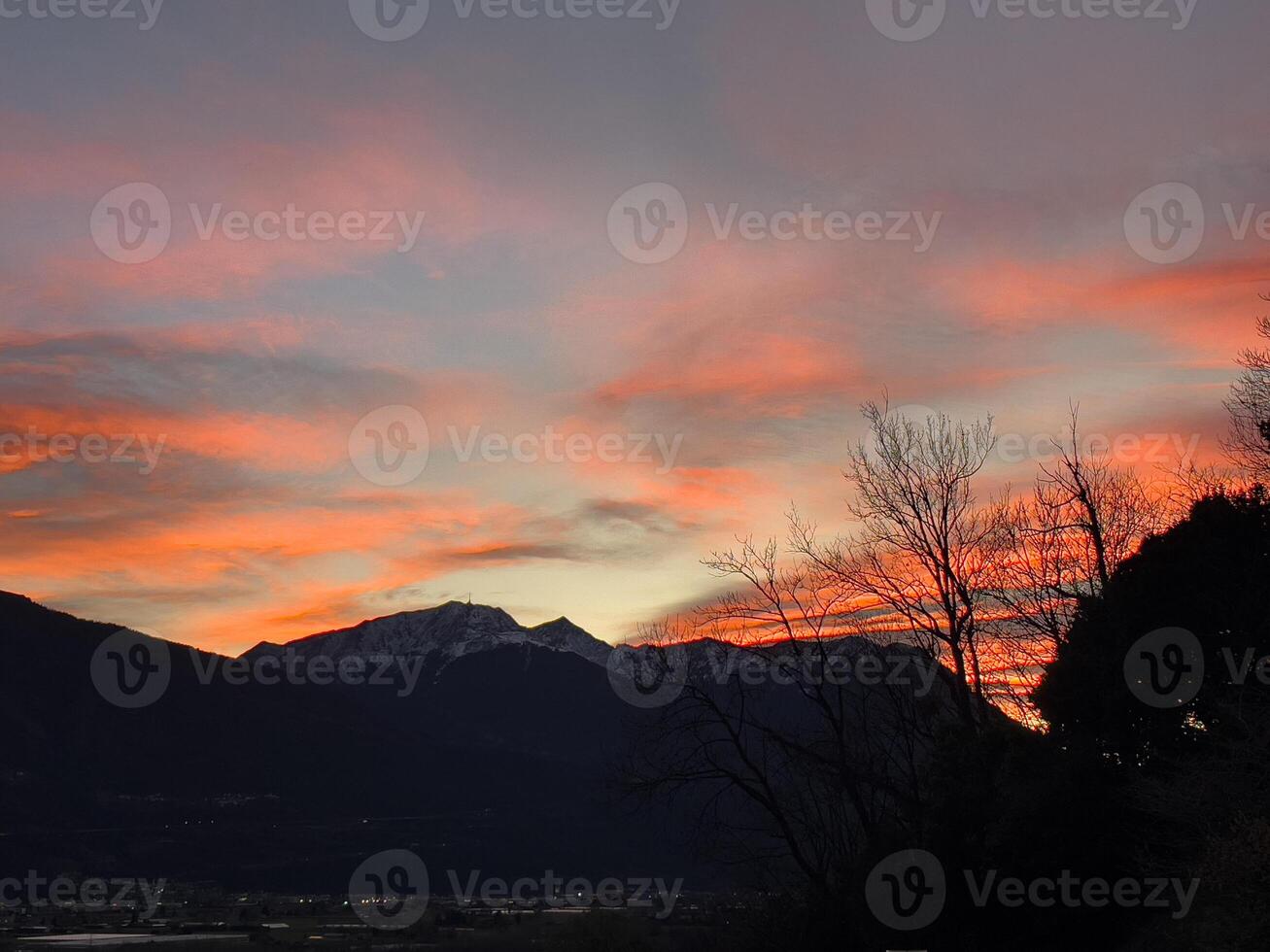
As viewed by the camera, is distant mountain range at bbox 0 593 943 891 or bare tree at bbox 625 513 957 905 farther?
distant mountain range at bbox 0 593 943 891

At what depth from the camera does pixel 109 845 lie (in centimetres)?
14138

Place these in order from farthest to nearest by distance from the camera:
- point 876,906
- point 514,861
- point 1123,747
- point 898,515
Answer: point 514,861 < point 898,515 < point 876,906 < point 1123,747

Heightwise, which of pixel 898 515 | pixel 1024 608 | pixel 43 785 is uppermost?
pixel 898 515

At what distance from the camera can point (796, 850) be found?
26781mm

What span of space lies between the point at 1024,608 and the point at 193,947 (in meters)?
85.5

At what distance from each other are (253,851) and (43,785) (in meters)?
29.4

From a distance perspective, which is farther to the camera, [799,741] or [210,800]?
[210,800]

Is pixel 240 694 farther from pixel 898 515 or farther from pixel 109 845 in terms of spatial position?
pixel 898 515

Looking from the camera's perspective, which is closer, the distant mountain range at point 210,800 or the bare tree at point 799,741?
the bare tree at point 799,741

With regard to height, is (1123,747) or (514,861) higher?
(1123,747)

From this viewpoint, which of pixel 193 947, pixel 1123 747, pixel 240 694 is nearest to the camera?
pixel 1123 747

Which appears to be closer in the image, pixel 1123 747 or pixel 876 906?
pixel 1123 747

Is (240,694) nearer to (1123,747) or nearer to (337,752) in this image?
(337,752)

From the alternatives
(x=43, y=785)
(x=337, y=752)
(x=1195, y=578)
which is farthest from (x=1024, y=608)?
(x=337, y=752)
